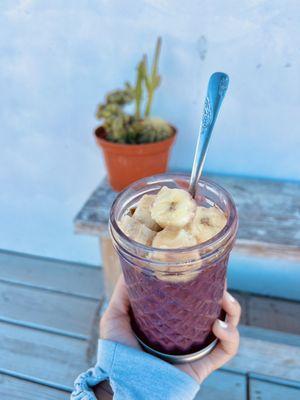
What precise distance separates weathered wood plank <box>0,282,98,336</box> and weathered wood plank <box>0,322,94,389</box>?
4 cm

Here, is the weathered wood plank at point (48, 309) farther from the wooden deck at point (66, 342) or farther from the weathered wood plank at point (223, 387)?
the weathered wood plank at point (223, 387)

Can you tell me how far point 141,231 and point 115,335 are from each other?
0.24m

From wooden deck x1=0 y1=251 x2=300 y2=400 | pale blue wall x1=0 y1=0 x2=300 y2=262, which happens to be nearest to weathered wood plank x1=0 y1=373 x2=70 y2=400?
wooden deck x1=0 y1=251 x2=300 y2=400

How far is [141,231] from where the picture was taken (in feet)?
1.32

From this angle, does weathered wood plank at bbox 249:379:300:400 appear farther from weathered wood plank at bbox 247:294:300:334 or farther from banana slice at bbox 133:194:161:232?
banana slice at bbox 133:194:161:232

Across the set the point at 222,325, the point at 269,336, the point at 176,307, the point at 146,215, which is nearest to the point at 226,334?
the point at 222,325

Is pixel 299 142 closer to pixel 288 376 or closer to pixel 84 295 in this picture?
pixel 288 376

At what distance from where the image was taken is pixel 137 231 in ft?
1.32

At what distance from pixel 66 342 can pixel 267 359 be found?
20.4 inches

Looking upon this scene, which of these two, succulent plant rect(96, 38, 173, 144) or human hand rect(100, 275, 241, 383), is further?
succulent plant rect(96, 38, 173, 144)

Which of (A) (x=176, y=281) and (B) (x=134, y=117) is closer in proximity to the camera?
(A) (x=176, y=281)

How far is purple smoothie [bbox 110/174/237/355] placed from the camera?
1.28 ft

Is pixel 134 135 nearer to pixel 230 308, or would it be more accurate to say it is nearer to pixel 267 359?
pixel 230 308

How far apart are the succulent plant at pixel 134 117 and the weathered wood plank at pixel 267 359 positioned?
509mm
